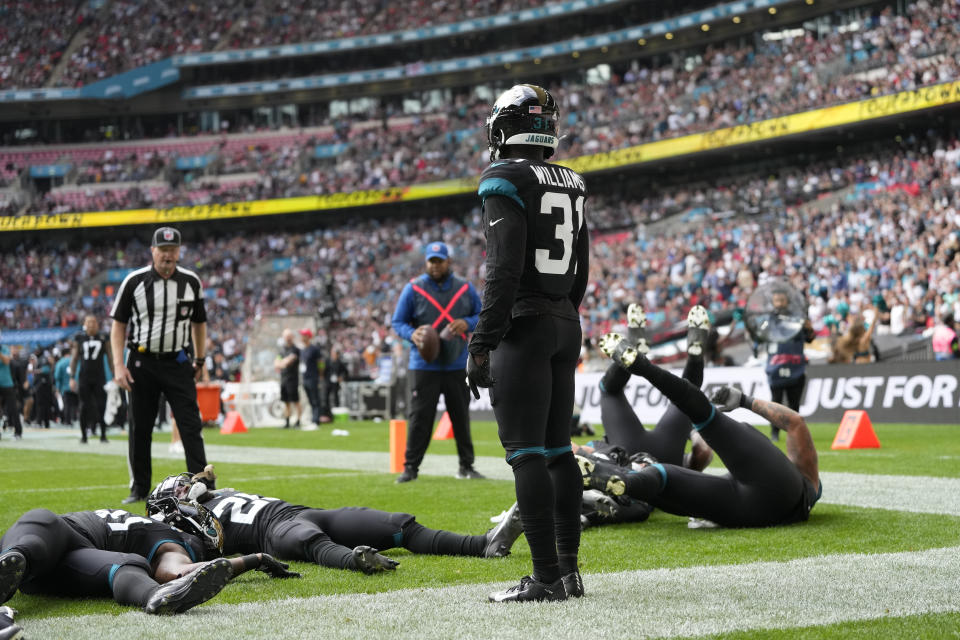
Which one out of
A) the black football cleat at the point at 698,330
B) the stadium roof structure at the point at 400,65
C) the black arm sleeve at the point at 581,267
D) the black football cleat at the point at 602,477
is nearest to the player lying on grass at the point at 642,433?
the black football cleat at the point at 602,477

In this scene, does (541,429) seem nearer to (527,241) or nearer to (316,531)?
(527,241)

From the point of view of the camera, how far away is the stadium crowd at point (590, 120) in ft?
108

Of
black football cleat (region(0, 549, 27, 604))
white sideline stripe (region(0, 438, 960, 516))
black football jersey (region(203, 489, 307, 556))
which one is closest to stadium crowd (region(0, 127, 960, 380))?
white sideline stripe (region(0, 438, 960, 516))

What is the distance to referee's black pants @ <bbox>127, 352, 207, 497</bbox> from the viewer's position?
8.30 metres

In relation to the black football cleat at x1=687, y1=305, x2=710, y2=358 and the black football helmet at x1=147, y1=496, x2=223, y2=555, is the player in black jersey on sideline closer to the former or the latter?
the black football cleat at x1=687, y1=305, x2=710, y2=358

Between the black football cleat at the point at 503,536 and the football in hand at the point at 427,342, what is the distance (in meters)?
4.34

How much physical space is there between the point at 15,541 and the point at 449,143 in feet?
145

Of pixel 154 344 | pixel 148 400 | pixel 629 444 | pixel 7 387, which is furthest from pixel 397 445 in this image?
pixel 7 387

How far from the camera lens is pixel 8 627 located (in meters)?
3.42

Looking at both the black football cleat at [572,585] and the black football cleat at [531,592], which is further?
the black football cleat at [572,585]

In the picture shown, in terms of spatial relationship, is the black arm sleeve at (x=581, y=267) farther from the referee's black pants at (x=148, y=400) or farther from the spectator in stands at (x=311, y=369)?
the spectator in stands at (x=311, y=369)

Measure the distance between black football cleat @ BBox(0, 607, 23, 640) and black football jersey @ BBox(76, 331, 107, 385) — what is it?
47.9 ft

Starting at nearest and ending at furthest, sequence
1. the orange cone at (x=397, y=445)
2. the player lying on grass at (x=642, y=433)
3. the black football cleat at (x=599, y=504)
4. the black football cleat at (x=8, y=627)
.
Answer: the black football cleat at (x=8, y=627), the black football cleat at (x=599, y=504), the player lying on grass at (x=642, y=433), the orange cone at (x=397, y=445)

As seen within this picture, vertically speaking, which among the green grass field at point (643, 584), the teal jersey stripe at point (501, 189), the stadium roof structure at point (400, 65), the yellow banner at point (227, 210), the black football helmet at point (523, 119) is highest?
the stadium roof structure at point (400, 65)
